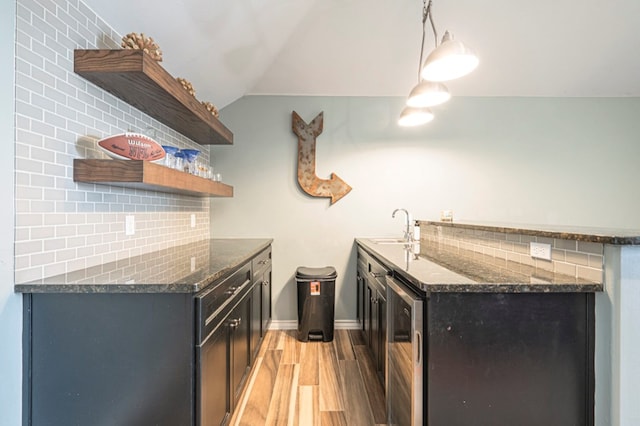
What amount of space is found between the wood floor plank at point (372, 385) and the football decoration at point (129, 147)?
1.96 m

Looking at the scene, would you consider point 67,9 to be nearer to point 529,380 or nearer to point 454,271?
point 454,271

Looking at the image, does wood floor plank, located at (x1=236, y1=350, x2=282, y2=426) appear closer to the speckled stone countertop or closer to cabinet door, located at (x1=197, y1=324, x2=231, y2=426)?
cabinet door, located at (x1=197, y1=324, x2=231, y2=426)

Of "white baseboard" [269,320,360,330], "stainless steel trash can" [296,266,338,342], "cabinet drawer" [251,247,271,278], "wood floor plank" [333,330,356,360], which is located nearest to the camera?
"cabinet drawer" [251,247,271,278]

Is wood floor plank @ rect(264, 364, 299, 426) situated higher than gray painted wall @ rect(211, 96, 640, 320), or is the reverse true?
gray painted wall @ rect(211, 96, 640, 320)

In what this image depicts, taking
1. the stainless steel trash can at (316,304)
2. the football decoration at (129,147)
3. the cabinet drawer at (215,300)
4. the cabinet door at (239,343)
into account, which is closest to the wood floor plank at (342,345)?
the stainless steel trash can at (316,304)

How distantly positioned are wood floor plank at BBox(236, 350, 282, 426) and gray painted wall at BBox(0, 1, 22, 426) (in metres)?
1.07

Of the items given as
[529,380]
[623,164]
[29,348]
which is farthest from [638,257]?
[623,164]

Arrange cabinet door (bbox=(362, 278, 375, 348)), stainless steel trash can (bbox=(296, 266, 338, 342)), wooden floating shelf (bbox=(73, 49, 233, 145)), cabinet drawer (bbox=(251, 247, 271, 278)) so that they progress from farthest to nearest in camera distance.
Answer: stainless steel trash can (bbox=(296, 266, 338, 342)) < cabinet door (bbox=(362, 278, 375, 348)) < cabinet drawer (bbox=(251, 247, 271, 278)) < wooden floating shelf (bbox=(73, 49, 233, 145))

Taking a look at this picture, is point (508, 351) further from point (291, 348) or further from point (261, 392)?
point (291, 348)

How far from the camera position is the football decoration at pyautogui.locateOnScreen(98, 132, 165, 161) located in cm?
138

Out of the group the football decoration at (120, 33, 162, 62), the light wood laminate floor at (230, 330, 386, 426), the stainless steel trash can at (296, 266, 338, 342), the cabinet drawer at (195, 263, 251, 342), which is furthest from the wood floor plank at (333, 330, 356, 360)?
the football decoration at (120, 33, 162, 62)

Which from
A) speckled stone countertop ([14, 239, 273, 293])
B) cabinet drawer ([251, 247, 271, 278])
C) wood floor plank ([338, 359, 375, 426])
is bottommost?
wood floor plank ([338, 359, 375, 426])

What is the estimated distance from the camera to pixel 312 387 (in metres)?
2.08

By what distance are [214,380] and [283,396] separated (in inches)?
32.8
